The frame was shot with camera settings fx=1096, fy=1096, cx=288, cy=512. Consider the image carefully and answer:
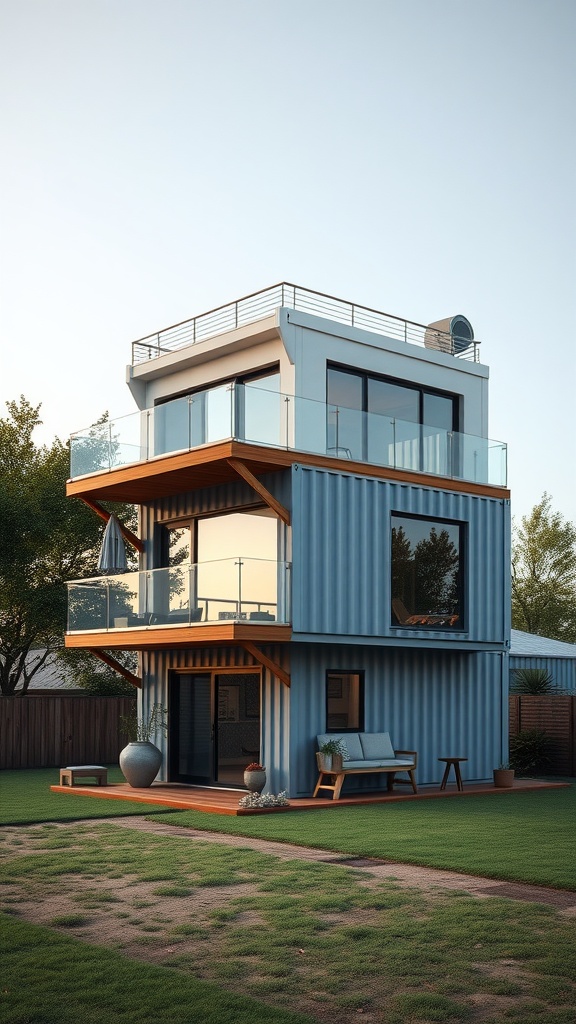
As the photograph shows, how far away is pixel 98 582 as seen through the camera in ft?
66.1

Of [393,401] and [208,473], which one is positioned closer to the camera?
[208,473]

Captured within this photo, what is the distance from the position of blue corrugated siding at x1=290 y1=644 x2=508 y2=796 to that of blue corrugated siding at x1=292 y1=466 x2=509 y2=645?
0.66m

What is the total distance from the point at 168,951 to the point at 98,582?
43.2 ft

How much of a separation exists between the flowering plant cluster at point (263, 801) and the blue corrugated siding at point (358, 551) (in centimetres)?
273

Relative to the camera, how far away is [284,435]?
18.2 meters

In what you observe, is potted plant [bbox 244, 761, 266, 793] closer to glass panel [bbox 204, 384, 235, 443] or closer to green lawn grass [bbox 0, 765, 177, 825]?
green lawn grass [bbox 0, 765, 177, 825]

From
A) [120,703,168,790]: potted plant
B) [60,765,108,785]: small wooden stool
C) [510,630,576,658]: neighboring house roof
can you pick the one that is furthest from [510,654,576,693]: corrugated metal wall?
[60,765,108,785]: small wooden stool

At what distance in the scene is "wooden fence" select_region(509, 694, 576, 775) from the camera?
73.6 feet

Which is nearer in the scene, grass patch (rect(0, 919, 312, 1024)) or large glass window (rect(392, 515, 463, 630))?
grass patch (rect(0, 919, 312, 1024))

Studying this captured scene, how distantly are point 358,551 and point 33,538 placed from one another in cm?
1380

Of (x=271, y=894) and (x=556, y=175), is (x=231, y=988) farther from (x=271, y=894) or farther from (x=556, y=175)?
(x=556, y=175)

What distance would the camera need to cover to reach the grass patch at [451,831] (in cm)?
1104

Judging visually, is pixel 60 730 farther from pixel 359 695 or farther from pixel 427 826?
pixel 427 826

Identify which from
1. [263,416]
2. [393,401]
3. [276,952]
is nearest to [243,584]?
[263,416]
